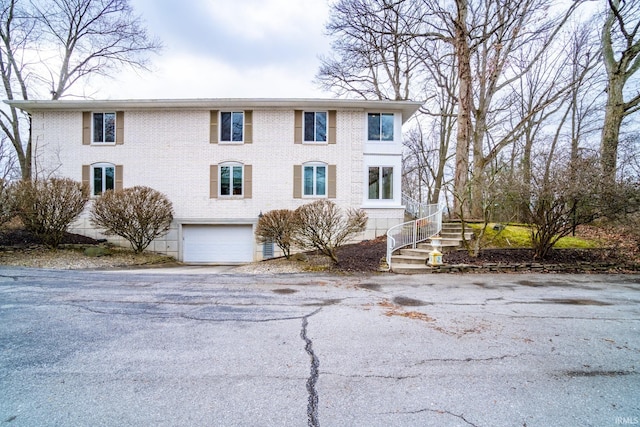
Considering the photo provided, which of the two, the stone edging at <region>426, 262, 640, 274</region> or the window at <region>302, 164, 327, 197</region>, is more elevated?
the window at <region>302, 164, 327, 197</region>

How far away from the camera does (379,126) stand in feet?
48.1

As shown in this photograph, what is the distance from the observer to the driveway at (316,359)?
2402 millimetres

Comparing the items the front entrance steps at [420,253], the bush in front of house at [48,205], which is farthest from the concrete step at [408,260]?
the bush in front of house at [48,205]

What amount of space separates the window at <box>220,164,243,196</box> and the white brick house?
0.15 feet

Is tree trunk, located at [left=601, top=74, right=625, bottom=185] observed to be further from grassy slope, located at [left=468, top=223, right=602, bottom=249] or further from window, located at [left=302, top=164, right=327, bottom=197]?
window, located at [left=302, top=164, right=327, bottom=197]

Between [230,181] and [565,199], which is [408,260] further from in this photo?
[230,181]

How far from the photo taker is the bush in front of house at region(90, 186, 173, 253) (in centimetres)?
1166

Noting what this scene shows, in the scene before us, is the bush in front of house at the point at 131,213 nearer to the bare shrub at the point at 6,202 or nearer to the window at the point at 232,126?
the bare shrub at the point at 6,202

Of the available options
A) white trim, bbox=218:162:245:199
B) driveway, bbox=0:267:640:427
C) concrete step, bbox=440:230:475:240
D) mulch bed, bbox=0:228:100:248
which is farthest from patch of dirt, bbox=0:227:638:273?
white trim, bbox=218:162:245:199

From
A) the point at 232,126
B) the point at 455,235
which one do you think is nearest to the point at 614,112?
the point at 455,235

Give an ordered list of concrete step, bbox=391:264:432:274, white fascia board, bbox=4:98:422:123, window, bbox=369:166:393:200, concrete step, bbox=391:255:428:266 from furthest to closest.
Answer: window, bbox=369:166:393:200
white fascia board, bbox=4:98:422:123
concrete step, bbox=391:255:428:266
concrete step, bbox=391:264:432:274

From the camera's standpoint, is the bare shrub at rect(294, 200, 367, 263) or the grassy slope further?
the grassy slope

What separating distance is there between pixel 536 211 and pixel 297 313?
8.60m

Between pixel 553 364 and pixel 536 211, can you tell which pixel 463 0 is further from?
pixel 553 364
